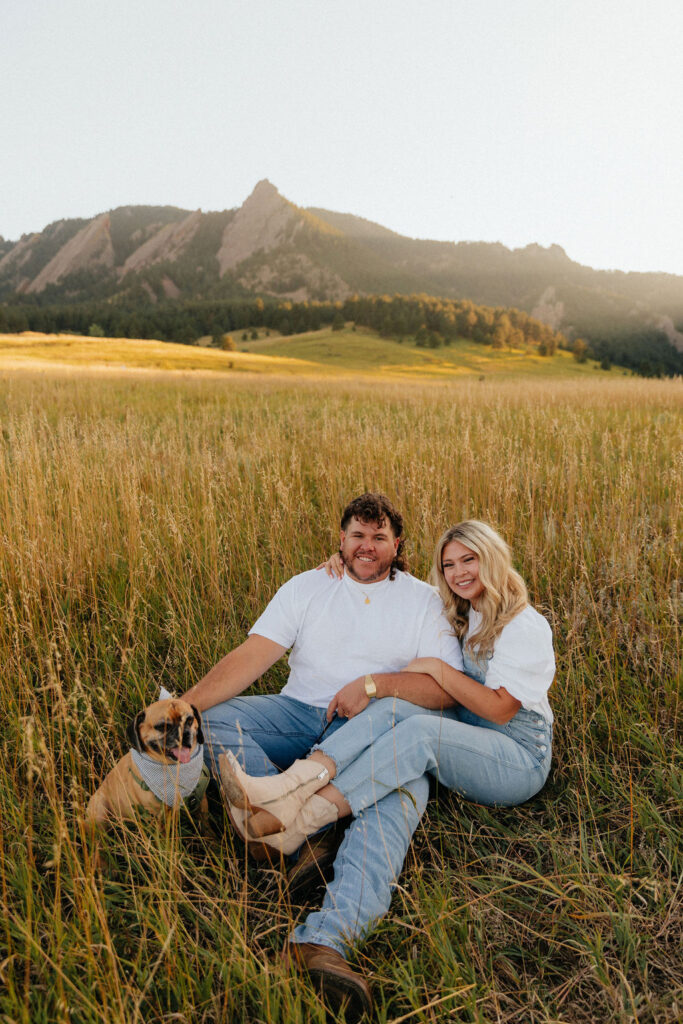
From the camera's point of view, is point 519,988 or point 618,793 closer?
point 519,988

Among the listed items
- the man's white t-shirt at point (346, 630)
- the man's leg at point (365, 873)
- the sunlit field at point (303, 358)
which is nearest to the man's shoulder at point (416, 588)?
the man's white t-shirt at point (346, 630)

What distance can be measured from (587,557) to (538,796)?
173 centimetres

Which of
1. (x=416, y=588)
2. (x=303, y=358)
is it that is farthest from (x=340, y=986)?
(x=303, y=358)

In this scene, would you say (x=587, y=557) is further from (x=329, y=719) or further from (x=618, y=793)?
(x=329, y=719)

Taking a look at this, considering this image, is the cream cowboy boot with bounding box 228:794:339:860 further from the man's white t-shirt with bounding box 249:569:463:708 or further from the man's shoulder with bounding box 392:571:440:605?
the man's shoulder with bounding box 392:571:440:605

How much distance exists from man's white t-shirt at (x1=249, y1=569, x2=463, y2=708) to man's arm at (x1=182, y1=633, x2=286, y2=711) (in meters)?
0.06

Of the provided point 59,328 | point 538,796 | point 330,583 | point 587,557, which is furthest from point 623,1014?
point 59,328

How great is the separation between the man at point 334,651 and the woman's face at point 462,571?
0.22m

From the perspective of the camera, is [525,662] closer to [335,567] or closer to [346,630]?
[346,630]

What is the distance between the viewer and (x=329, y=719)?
9.05 feet

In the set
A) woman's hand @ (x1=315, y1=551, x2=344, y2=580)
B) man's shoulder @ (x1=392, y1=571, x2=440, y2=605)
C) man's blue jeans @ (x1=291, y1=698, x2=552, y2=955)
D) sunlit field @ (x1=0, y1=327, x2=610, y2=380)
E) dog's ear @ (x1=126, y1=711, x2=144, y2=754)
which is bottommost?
man's blue jeans @ (x1=291, y1=698, x2=552, y2=955)

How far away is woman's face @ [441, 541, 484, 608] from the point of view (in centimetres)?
271

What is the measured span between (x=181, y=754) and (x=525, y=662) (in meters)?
1.43

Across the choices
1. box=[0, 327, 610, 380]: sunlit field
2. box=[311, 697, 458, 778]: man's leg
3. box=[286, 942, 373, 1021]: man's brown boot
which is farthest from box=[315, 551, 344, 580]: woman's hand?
box=[0, 327, 610, 380]: sunlit field
